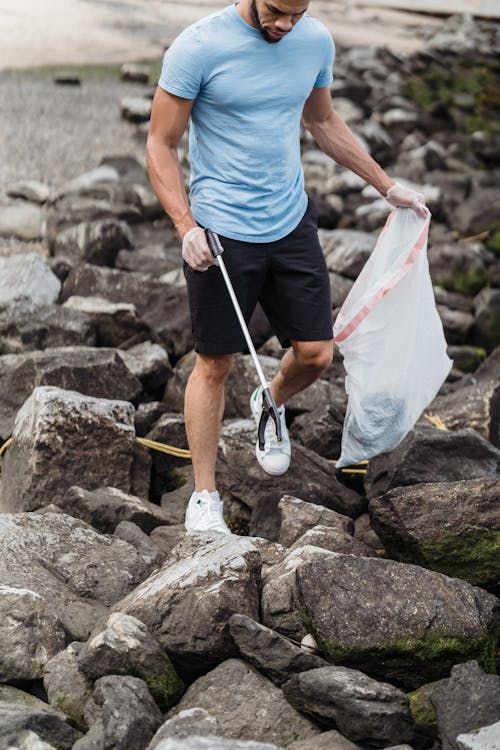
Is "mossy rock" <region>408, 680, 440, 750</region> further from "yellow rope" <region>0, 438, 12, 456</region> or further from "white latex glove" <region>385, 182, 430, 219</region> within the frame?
"yellow rope" <region>0, 438, 12, 456</region>

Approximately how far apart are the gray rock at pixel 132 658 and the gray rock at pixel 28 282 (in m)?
3.54

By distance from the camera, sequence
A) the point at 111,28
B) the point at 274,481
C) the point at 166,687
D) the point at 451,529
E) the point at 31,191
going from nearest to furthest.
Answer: the point at 166,687 < the point at 451,529 < the point at 274,481 < the point at 31,191 < the point at 111,28

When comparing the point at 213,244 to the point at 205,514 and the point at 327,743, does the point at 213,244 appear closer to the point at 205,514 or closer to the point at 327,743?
the point at 205,514

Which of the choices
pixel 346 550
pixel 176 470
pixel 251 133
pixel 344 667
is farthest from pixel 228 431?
pixel 344 667

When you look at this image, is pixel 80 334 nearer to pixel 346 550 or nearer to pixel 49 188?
pixel 346 550

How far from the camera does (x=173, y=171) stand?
4289mm

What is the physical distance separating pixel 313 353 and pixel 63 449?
1.20 m

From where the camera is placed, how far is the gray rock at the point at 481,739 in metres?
3.05

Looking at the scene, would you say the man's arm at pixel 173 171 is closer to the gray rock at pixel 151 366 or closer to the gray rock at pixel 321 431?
the gray rock at pixel 321 431

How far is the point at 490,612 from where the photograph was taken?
3.88 metres

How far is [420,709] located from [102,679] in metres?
0.96

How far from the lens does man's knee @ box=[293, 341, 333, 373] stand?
4660 mm

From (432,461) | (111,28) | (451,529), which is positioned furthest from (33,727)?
(111,28)

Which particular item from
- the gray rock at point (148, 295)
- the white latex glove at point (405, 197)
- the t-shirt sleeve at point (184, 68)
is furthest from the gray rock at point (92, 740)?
the gray rock at point (148, 295)
